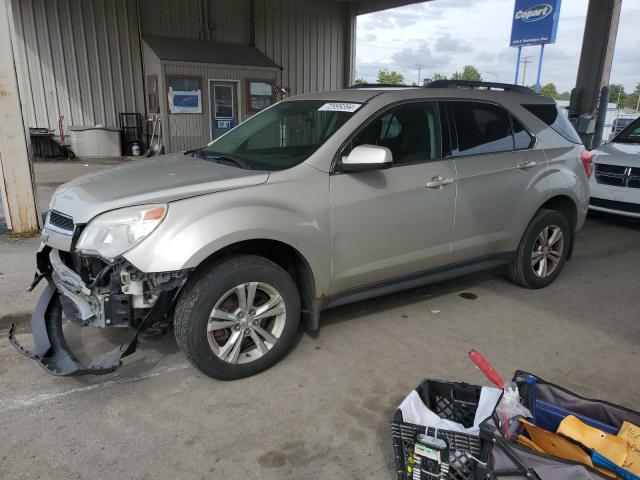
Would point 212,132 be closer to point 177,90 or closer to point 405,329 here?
point 177,90

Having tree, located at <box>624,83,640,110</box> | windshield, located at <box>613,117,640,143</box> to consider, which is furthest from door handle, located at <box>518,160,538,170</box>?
tree, located at <box>624,83,640,110</box>

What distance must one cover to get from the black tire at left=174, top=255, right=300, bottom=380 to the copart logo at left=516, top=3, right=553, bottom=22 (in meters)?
11.9

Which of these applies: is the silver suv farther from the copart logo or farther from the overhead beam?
the copart logo

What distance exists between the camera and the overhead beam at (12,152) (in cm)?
577

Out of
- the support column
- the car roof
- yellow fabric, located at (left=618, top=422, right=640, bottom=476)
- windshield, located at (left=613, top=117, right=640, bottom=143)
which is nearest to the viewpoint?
yellow fabric, located at (left=618, top=422, right=640, bottom=476)

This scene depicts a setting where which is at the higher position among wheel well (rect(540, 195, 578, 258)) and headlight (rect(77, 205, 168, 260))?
headlight (rect(77, 205, 168, 260))

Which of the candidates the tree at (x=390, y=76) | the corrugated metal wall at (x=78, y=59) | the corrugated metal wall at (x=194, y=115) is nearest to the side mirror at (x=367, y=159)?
the corrugated metal wall at (x=194, y=115)

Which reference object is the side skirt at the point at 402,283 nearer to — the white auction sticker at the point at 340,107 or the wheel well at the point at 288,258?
the wheel well at the point at 288,258

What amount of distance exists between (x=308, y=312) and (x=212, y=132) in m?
12.2

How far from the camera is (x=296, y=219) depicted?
3227 mm

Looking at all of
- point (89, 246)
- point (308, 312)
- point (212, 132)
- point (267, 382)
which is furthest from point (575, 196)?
point (212, 132)

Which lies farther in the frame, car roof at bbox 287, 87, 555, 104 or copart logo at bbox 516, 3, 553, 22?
copart logo at bbox 516, 3, 553, 22

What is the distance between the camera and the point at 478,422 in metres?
2.36

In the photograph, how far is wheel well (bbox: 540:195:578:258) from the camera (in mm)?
4859
